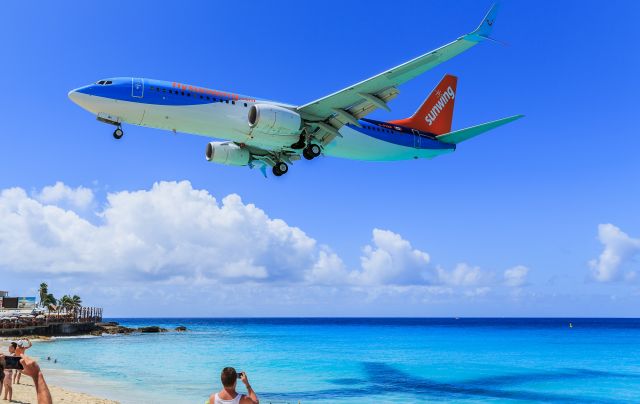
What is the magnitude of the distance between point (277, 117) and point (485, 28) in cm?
1015

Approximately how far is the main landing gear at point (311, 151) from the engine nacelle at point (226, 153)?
4369mm

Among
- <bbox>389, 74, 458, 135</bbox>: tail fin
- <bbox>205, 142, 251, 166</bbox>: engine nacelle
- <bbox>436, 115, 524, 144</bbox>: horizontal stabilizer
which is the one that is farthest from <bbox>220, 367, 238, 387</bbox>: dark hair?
<bbox>389, 74, 458, 135</bbox>: tail fin

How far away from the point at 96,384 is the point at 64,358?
59.3 feet

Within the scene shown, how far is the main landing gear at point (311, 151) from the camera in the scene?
30.8 meters

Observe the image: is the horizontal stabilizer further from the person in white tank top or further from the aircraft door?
the person in white tank top

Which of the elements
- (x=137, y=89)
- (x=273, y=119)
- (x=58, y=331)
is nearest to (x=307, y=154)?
(x=273, y=119)

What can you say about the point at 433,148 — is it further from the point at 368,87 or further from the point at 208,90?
the point at 208,90

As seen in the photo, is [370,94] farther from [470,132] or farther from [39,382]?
[39,382]

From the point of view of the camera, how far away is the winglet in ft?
78.4

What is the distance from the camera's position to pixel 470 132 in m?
34.3

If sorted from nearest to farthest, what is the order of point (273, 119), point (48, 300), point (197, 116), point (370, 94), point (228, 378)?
point (228, 378) → point (197, 116) → point (370, 94) → point (273, 119) → point (48, 300)

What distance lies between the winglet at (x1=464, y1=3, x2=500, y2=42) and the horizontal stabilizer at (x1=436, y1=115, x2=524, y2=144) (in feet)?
21.8

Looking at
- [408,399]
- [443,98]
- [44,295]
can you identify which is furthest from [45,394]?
[44,295]

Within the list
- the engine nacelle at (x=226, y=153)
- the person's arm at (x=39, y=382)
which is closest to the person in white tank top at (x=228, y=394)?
the person's arm at (x=39, y=382)
